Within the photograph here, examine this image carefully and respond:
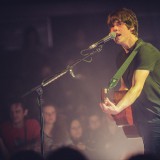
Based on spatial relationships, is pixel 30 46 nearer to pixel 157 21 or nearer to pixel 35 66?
pixel 35 66

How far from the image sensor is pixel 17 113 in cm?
568

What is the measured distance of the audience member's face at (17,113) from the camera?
18.6 ft

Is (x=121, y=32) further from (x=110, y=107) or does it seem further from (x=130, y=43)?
(x=110, y=107)

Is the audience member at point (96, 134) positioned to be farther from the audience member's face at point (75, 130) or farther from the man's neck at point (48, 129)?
the man's neck at point (48, 129)

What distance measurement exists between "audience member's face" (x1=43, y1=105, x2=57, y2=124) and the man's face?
2229 mm

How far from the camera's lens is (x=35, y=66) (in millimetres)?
6070

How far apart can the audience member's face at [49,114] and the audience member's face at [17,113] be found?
0.35m

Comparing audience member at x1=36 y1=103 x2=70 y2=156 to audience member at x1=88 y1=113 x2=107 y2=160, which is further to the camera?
audience member at x1=88 y1=113 x2=107 y2=160

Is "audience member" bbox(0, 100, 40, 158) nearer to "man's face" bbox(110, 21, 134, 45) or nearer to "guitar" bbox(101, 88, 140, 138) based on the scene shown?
"guitar" bbox(101, 88, 140, 138)

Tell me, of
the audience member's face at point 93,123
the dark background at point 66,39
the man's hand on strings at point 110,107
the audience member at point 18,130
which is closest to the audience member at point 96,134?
the audience member's face at point 93,123

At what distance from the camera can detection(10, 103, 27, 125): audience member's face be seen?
5656 mm

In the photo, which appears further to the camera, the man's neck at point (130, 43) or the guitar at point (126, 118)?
the man's neck at point (130, 43)

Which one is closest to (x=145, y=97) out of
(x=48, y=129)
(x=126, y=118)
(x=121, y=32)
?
(x=126, y=118)

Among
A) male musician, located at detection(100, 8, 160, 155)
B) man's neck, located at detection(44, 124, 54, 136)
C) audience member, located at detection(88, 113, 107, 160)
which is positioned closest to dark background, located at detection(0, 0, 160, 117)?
audience member, located at detection(88, 113, 107, 160)
